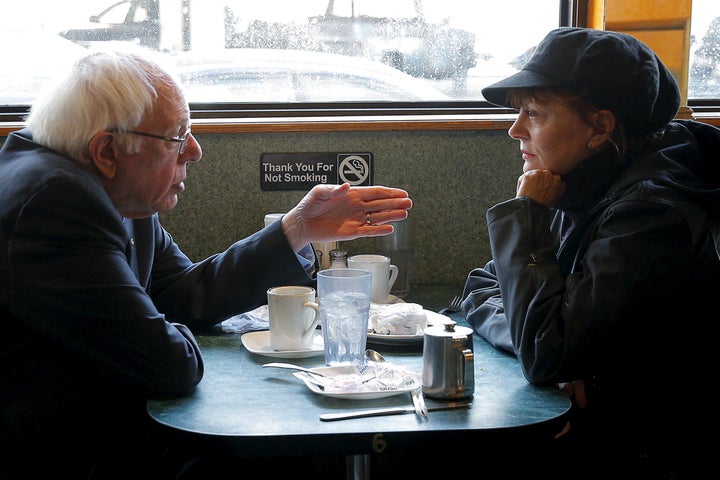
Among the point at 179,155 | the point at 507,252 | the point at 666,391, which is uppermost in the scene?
the point at 179,155

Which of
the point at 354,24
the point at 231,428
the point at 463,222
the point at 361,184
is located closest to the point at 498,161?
the point at 463,222

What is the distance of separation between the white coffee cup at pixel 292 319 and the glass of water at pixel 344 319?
5cm

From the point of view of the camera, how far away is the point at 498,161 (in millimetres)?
2219

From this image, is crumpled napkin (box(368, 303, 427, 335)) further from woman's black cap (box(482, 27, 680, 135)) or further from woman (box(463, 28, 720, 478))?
woman's black cap (box(482, 27, 680, 135))

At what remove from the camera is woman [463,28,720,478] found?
1.30 m

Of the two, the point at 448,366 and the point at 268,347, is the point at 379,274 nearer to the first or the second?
the point at 268,347

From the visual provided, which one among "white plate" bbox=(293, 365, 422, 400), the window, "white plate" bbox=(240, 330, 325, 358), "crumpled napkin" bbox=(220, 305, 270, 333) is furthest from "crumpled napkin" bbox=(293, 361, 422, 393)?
the window

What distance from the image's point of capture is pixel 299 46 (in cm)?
231

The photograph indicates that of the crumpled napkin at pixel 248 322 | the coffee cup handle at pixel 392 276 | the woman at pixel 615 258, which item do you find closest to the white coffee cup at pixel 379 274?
the coffee cup handle at pixel 392 276

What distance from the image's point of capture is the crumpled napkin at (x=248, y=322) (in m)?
1.68

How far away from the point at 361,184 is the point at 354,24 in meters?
0.45

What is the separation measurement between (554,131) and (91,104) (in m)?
0.80

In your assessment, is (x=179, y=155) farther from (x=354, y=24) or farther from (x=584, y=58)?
(x=354, y=24)

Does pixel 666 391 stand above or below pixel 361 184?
below
